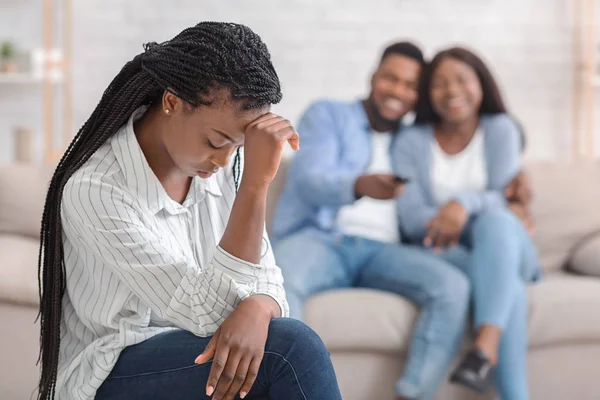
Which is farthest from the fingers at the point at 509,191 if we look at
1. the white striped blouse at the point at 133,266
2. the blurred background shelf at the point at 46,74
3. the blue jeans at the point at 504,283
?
the blurred background shelf at the point at 46,74

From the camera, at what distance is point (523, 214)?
233 cm

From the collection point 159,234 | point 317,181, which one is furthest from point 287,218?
point 159,234

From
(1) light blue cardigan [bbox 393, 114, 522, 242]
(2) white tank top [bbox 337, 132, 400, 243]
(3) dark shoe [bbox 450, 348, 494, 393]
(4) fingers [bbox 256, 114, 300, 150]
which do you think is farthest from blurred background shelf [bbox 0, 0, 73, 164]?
(4) fingers [bbox 256, 114, 300, 150]

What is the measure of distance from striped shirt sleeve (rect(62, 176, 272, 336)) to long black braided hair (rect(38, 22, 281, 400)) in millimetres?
64

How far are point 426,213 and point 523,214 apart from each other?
29 centimetres

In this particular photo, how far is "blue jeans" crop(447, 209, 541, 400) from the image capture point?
1.98 metres

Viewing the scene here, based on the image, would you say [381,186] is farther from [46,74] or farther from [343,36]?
[46,74]

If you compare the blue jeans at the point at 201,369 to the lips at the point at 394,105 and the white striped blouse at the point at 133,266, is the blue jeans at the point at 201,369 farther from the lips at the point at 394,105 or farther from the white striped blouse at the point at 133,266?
the lips at the point at 394,105

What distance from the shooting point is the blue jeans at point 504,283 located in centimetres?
198

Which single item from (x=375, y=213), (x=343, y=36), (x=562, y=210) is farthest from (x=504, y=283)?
(x=343, y=36)

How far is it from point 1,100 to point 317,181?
1.86m

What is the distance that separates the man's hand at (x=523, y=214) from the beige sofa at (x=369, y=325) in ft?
0.52

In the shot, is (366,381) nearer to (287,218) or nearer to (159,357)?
(287,218)

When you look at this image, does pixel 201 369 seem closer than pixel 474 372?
Yes
